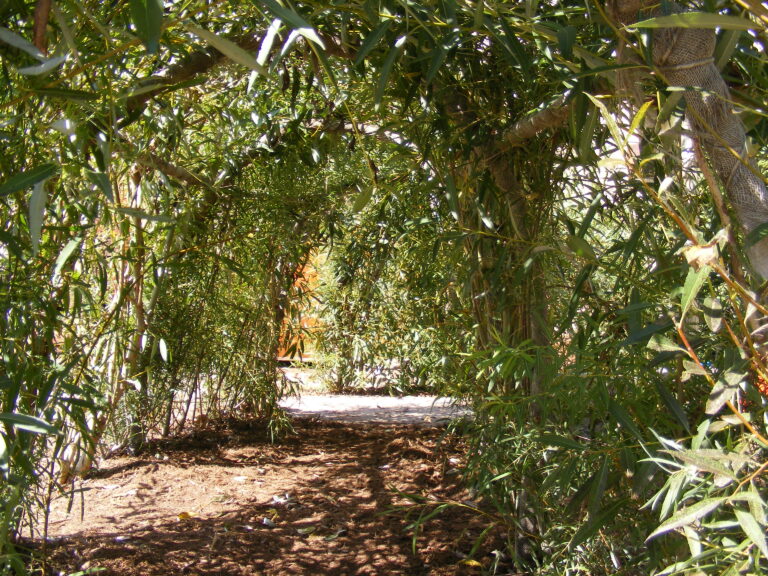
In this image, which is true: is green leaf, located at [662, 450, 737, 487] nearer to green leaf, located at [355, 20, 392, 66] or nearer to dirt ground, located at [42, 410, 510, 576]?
green leaf, located at [355, 20, 392, 66]

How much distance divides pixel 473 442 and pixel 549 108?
0.99m

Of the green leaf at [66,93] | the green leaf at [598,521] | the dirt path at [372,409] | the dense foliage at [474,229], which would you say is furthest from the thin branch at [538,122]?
the dirt path at [372,409]

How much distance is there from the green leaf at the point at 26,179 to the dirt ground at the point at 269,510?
1.43m

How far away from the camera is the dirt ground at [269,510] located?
100 inches

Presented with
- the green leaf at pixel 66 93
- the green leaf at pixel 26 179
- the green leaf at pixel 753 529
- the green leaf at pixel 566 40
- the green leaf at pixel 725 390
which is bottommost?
the green leaf at pixel 753 529

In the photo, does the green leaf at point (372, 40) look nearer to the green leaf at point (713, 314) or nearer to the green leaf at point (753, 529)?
the green leaf at point (713, 314)

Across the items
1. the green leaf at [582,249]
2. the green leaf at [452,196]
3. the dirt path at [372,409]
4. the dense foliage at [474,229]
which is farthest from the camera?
the dirt path at [372,409]

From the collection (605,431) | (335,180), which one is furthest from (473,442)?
(335,180)

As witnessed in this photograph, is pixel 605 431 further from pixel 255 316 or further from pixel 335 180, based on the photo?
pixel 255 316

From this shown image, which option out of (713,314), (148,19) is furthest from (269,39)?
(713,314)

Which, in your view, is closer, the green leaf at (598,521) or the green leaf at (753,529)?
the green leaf at (753,529)

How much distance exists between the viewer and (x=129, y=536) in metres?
2.81

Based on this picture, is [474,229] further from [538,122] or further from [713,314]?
[713,314]

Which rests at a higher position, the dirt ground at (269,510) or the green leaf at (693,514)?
the green leaf at (693,514)
